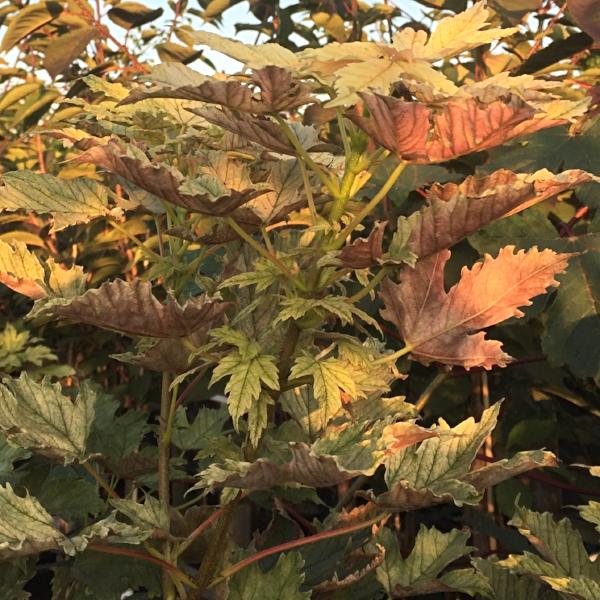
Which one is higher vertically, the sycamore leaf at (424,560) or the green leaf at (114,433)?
the green leaf at (114,433)

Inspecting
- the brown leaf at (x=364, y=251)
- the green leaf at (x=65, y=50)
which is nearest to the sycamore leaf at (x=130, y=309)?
the brown leaf at (x=364, y=251)

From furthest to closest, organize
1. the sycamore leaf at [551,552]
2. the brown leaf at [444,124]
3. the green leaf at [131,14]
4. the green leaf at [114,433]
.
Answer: the green leaf at [131,14]
the green leaf at [114,433]
the sycamore leaf at [551,552]
the brown leaf at [444,124]

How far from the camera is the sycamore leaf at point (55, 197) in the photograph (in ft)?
2.63

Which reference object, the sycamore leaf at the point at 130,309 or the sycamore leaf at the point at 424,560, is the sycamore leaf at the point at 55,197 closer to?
the sycamore leaf at the point at 130,309

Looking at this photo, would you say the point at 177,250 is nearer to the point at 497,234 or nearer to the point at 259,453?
the point at 259,453

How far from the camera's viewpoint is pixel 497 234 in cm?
130

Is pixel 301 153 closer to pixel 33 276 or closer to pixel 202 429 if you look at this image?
pixel 33 276

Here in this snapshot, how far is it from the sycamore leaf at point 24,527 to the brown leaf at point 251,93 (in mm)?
348

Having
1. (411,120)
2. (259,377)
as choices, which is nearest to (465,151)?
(411,120)

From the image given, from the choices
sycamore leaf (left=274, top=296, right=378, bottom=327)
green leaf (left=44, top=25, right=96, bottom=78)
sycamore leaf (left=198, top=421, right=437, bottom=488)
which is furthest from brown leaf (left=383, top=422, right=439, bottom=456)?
green leaf (left=44, top=25, right=96, bottom=78)

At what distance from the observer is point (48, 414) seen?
0.86 metres

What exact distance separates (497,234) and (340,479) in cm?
72

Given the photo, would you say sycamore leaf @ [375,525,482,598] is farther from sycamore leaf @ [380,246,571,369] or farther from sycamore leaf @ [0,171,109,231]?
sycamore leaf @ [0,171,109,231]

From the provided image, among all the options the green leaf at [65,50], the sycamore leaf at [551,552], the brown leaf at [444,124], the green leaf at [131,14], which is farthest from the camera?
the green leaf at [131,14]
